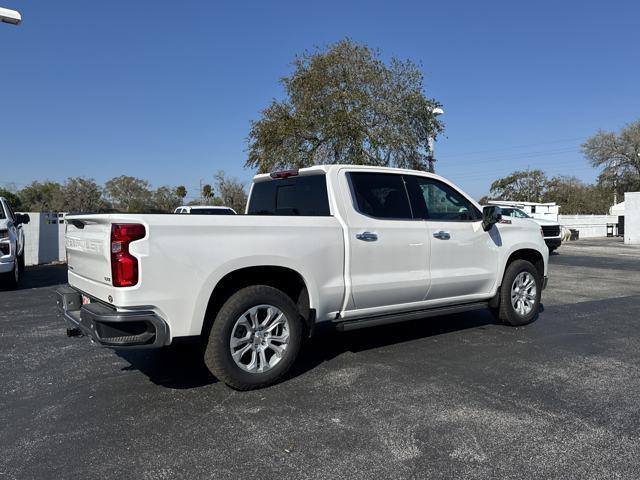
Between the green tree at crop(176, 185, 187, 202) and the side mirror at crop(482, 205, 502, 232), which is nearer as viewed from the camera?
the side mirror at crop(482, 205, 502, 232)

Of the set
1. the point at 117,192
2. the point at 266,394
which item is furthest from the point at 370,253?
the point at 117,192

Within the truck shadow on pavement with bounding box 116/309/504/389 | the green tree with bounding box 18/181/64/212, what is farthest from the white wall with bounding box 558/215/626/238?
the green tree with bounding box 18/181/64/212

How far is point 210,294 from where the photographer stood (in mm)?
4047

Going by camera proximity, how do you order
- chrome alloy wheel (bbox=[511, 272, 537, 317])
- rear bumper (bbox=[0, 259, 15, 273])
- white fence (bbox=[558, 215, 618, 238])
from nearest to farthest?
chrome alloy wheel (bbox=[511, 272, 537, 317])
rear bumper (bbox=[0, 259, 15, 273])
white fence (bbox=[558, 215, 618, 238])

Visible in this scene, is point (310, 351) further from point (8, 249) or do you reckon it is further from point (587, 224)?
point (587, 224)

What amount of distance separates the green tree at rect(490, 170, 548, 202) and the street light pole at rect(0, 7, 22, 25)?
62217 millimetres

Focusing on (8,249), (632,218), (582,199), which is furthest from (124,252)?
(582,199)

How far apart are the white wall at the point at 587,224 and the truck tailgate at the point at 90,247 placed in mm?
31880

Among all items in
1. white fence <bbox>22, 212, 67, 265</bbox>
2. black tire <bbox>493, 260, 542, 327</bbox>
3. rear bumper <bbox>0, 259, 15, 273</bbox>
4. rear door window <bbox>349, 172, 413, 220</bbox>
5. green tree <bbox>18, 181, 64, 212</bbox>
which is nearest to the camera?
rear door window <bbox>349, 172, 413, 220</bbox>

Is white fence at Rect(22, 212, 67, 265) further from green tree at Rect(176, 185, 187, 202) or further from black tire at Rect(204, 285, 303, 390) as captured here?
green tree at Rect(176, 185, 187, 202)

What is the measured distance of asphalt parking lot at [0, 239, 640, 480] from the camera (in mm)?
3072

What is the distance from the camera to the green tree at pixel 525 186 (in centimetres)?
6481

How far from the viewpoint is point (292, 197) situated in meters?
5.56

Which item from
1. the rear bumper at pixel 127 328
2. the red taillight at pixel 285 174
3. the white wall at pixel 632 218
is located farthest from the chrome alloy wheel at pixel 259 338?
the white wall at pixel 632 218
